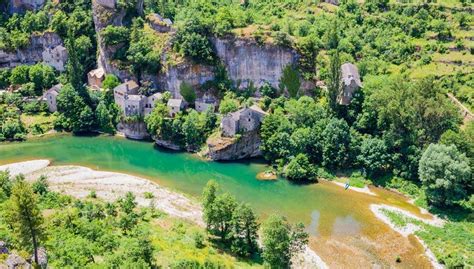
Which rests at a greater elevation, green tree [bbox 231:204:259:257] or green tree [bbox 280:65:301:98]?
green tree [bbox 280:65:301:98]

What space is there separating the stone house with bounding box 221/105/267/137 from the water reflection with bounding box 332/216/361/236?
19.9 meters

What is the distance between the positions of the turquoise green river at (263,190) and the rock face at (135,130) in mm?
1324

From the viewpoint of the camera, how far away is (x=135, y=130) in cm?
8000

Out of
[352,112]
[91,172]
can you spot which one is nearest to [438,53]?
[352,112]

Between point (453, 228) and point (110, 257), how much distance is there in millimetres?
34280

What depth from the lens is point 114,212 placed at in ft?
179

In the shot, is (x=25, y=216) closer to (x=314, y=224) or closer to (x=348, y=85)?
(x=314, y=224)

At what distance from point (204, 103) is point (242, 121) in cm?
Answer: 988

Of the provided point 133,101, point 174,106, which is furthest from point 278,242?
point 133,101

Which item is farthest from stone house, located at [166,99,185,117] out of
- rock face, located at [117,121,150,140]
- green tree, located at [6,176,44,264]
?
green tree, located at [6,176,44,264]

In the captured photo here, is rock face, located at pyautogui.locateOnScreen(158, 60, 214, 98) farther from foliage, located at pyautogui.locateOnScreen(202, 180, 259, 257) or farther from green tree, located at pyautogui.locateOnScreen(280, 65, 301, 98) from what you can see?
foliage, located at pyautogui.locateOnScreen(202, 180, 259, 257)

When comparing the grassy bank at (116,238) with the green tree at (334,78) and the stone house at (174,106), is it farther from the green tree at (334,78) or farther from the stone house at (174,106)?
the green tree at (334,78)

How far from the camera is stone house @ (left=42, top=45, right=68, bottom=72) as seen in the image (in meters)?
92.8

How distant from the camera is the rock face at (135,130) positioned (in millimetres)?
79625
